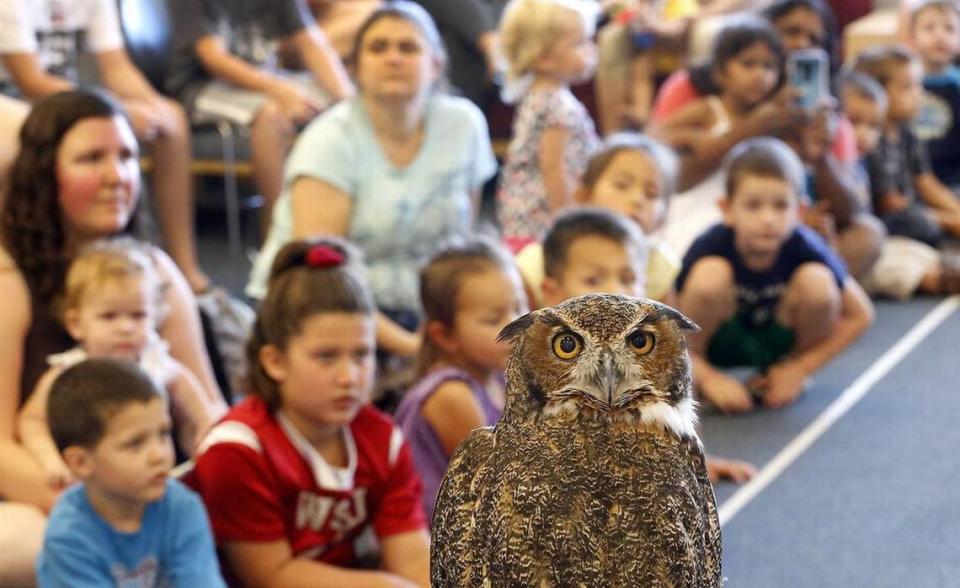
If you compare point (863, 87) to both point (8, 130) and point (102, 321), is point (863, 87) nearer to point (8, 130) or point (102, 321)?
point (8, 130)

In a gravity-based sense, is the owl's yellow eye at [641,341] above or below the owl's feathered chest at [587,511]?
above

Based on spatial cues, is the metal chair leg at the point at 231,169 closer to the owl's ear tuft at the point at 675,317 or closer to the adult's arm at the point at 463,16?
the adult's arm at the point at 463,16

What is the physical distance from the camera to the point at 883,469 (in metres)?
3.01

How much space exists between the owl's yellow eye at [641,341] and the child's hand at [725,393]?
2419 mm

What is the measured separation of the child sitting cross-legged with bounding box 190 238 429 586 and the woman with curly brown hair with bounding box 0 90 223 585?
12.9 inches

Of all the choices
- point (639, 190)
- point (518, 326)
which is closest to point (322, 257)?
point (639, 190)

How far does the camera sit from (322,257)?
2.27m

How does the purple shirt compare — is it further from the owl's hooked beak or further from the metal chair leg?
the metal chair leg

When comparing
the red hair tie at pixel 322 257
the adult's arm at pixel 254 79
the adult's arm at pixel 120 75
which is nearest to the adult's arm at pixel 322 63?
the adult's arm at pixel 254 79

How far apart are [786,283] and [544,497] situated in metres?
2.62

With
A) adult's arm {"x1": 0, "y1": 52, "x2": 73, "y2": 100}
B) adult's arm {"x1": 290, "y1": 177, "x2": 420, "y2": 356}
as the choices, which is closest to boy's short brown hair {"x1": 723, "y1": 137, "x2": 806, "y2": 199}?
adult's arm {"x1": 290, "y1": 177, "x2": 420, "y2": 356}

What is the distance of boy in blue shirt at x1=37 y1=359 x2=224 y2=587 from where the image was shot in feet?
6.60

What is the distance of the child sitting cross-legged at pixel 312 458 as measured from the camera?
215cm

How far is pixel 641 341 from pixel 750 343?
2573 millimetres
